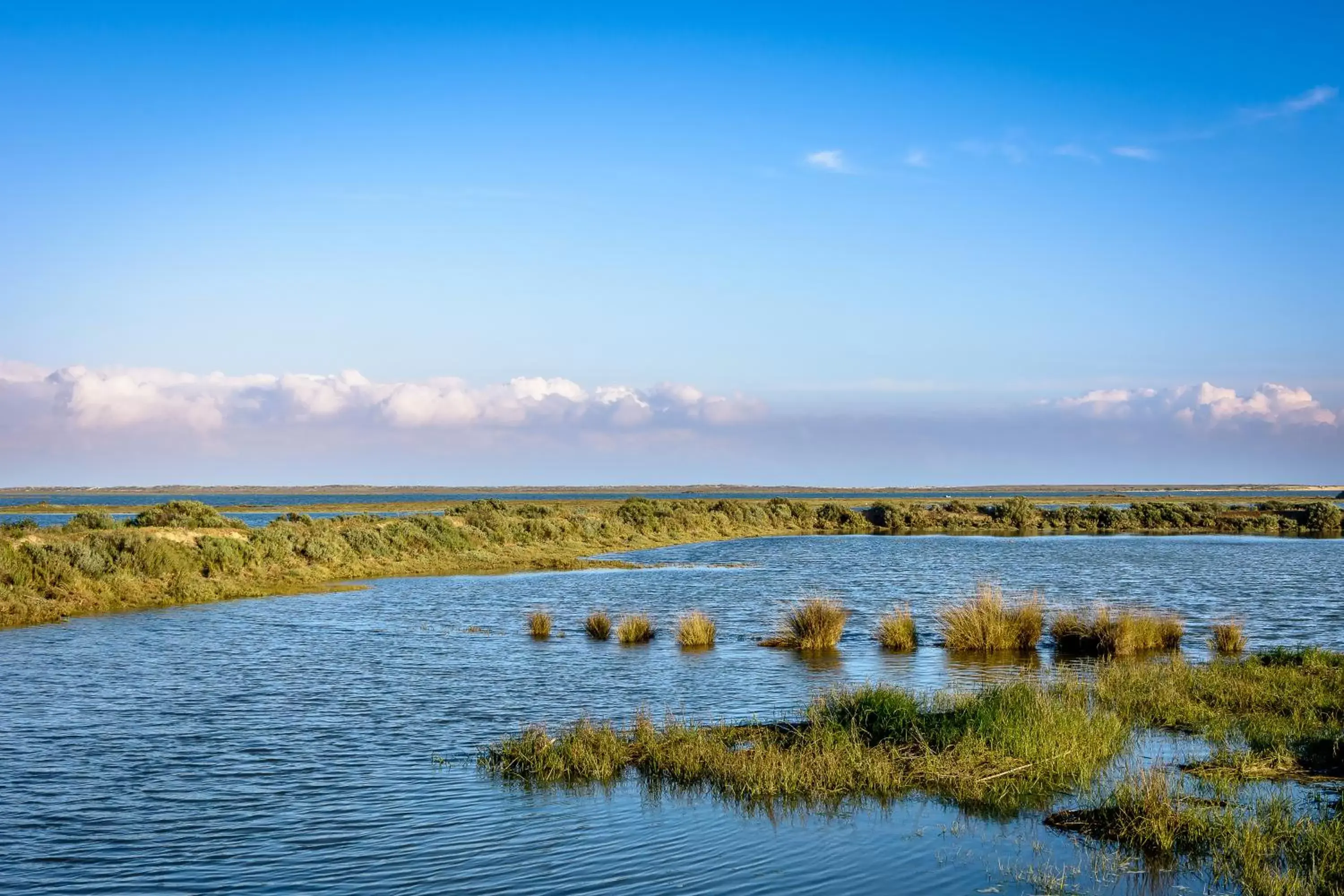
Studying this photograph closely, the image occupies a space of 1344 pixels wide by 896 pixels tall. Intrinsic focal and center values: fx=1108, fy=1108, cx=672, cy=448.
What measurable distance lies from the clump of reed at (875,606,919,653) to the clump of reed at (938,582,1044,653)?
751mm

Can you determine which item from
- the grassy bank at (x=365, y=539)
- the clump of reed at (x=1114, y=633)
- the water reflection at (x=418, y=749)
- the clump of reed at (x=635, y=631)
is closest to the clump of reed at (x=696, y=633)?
the water reflection at (x=418, y=749)

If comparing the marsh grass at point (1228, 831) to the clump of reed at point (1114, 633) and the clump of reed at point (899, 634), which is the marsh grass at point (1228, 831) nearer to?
the clump of reed at point (1114, 633)

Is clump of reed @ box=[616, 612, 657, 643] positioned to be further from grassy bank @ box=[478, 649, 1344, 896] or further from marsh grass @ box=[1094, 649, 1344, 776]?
marsh grass @ box=[1094, 649, 1344, 776]

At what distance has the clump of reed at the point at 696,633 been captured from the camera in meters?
24.5

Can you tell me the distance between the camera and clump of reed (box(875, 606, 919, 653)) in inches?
933

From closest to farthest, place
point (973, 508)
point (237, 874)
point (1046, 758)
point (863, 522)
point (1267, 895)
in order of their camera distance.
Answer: point (1267, 895), point (237, 874), point (1046, 758), point (863, 522), point (973, 508)

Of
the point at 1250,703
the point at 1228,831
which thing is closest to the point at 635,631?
the point at 1250,703

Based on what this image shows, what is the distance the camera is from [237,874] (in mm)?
9695

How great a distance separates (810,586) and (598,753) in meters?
28.2

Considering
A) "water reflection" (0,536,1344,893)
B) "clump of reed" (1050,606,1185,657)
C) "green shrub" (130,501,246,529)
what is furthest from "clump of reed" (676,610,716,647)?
"green shrub" (130,501,246,529)

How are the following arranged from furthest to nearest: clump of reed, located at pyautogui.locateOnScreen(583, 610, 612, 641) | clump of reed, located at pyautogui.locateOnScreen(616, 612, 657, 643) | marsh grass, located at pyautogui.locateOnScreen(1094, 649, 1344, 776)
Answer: clump of reed, located at pyautogui.locateOnScreen(583, 610, 612, 641) < clump of reed, located at pyautogui.locateOnScreen(616, 612, 657, 643) < marsh grass, located at pyautogui.locateOnScreen(1094, 649, 1344, 776)

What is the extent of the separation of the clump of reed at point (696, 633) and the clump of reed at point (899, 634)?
377 centimetres

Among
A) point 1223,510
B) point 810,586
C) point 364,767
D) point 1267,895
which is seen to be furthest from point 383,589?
point 1223,510

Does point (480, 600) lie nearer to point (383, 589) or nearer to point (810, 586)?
point (383, 589)
